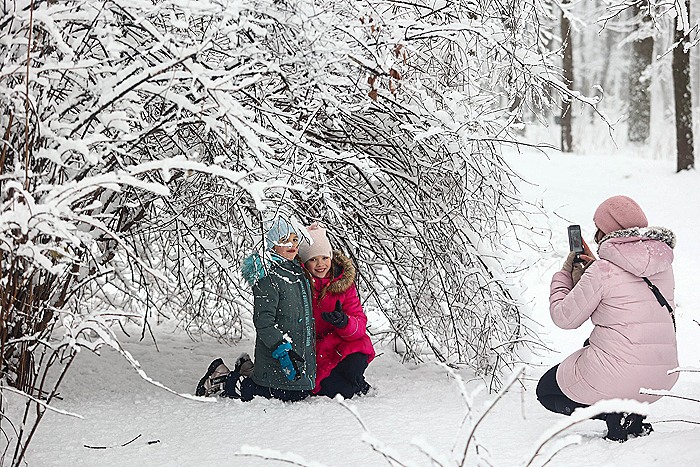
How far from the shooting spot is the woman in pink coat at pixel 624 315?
12.6ft

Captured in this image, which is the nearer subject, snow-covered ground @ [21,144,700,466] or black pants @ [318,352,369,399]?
snow-covered ground @ [21,144,700,466]

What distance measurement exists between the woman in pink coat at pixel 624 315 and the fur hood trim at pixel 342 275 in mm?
1296

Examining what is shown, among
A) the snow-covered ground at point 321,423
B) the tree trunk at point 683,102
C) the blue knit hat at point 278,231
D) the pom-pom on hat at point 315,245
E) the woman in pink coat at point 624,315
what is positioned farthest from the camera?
the tree trunk at point 683,102

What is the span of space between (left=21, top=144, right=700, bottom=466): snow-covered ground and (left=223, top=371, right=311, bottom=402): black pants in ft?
0.32

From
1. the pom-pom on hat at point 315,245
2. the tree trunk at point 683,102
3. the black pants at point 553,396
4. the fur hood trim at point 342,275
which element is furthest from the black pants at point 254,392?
the tree trunk at point 683,102

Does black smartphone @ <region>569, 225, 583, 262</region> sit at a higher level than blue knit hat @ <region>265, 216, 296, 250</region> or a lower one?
lower

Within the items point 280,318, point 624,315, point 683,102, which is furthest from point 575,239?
point 683,102

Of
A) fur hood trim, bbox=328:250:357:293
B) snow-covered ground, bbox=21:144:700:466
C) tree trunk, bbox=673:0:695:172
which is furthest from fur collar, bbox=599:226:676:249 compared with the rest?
tree trunk, bbox=673:0:695:172

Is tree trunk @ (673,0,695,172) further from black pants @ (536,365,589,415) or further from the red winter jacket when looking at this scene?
black pants @ (536,365,589,415)

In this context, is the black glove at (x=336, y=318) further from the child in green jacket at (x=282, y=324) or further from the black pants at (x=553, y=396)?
the black pants at (x=553, y=396)

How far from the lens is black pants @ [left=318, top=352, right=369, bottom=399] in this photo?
488 cm

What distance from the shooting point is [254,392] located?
16.0ft

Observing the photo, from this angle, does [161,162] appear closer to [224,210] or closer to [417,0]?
[224,210]

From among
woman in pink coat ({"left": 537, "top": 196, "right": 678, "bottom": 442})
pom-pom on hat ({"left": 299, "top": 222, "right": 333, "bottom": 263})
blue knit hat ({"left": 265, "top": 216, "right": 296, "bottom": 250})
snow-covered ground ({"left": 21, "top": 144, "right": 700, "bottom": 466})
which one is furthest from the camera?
pom-pom on hat ({"left": 299, "top": 222, "right": 333, "bottom": 263})
